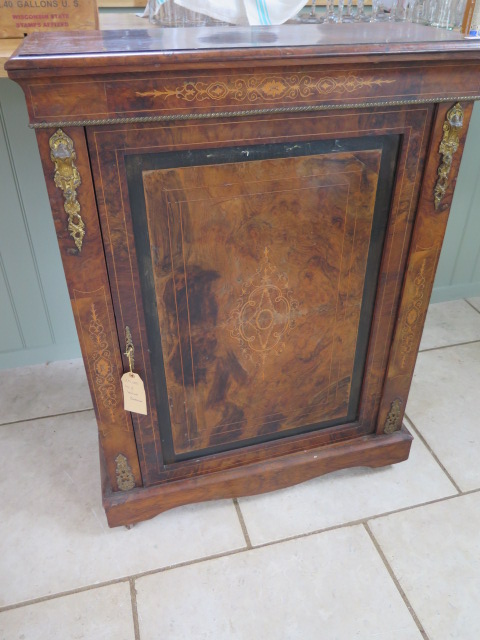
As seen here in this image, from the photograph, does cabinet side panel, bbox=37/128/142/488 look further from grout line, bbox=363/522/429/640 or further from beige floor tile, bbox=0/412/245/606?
grout line, bbox=363/522/429/640

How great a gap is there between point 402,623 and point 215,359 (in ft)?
2.41

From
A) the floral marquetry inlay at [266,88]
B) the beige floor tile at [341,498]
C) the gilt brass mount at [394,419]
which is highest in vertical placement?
the floral marquetry inlay at [266,88]

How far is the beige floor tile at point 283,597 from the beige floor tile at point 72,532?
69mm

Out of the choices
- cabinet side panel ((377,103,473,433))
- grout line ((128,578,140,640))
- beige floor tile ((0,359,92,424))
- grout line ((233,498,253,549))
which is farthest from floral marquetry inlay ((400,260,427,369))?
beige floor tile ((0,359,92,424))

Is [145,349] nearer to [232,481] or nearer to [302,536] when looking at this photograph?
[232,481]

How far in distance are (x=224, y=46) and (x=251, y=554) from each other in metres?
1.16

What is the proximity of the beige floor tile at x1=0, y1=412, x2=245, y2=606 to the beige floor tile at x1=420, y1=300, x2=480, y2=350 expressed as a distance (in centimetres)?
111

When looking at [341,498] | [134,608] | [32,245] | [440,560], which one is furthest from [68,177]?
[440,560]

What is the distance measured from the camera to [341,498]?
5.03 feet

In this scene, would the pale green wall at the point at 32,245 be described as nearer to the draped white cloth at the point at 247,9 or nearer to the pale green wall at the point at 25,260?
the pale green wall at the point at 25,260

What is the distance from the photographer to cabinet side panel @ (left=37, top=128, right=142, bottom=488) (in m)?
0.95

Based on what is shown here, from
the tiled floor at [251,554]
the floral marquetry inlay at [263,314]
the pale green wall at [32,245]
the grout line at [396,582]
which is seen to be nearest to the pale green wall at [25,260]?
the pale green wall at [32,245]

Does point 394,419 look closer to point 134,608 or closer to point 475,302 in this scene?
point 134,608

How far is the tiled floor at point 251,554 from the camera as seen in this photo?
1.25 meters
